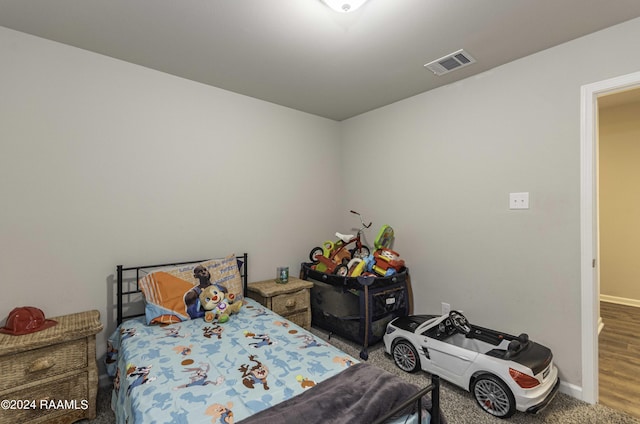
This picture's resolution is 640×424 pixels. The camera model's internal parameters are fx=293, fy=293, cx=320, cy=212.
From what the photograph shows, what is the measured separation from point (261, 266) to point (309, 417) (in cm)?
206

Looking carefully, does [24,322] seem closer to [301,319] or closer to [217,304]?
[217,304]

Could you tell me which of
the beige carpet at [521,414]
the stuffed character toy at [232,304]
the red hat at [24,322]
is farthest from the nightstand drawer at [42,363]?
the stuffed character toy at [232,304]

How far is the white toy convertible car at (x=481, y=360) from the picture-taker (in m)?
1.77

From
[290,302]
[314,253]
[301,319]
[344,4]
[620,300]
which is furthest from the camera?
[620,300]

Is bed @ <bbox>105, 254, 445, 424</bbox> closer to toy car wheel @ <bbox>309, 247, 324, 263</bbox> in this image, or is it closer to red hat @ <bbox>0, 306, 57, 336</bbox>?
red hat @ <bbox>0, 306, 57, 336</bbox>

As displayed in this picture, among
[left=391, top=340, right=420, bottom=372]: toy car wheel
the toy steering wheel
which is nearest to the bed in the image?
[left=391, top=340, right=420, bottom=372]: toy car wheel

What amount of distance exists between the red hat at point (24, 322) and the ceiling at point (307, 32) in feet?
5.83

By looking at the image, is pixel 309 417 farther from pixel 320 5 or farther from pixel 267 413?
pixel 320 5

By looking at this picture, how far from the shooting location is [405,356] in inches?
92.7

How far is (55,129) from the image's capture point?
2023 millimetres

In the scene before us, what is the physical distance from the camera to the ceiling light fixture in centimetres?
154

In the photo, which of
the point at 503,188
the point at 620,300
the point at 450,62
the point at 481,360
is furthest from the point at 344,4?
the point at 620,300

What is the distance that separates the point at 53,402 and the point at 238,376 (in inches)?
49.0

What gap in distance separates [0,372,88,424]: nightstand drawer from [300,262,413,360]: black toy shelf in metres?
1.85
